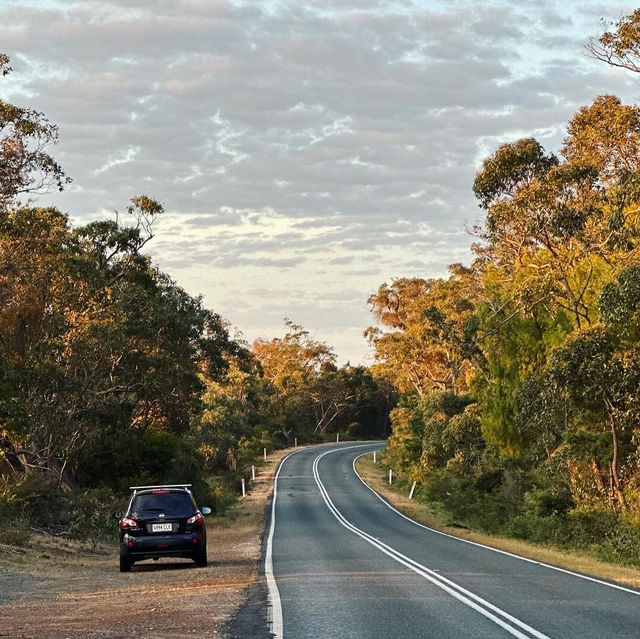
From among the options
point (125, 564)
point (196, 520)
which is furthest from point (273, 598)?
point (125, 564)

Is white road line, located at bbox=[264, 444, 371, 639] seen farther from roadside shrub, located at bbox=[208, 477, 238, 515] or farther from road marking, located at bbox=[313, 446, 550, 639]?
roadside shrub, located at bbox=[208, 477, 238, 515]

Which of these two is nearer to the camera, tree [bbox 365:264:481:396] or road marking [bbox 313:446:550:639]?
road marking [bbox 313:446:550:639]

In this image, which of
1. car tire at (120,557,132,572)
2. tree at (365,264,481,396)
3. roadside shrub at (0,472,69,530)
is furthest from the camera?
tree at (365,264,481,396)

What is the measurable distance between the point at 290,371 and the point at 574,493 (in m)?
85.7

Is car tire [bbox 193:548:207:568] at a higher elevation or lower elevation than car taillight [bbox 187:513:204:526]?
lower

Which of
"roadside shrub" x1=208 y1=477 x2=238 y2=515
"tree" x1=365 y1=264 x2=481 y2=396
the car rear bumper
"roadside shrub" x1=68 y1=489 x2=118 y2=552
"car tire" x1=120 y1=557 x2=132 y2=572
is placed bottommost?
"roadside shrub" x1=208 y1=477 x2=238 y2=515

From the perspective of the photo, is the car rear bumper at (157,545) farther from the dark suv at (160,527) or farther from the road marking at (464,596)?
the road marking at (464,596)

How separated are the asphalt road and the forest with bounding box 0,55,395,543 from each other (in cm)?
739

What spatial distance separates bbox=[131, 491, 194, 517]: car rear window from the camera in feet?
61.1

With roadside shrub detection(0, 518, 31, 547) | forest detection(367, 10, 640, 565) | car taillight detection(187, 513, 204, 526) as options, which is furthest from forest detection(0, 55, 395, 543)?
forest detection(367, 10, 640, 565)

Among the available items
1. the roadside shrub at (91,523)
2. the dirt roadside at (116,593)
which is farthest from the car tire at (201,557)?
the roadside shrub at (91,523)

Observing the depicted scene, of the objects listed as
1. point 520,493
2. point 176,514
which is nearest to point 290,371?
point 520,493

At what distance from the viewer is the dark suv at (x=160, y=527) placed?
60.4 feet

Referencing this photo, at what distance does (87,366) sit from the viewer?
1373 inches
